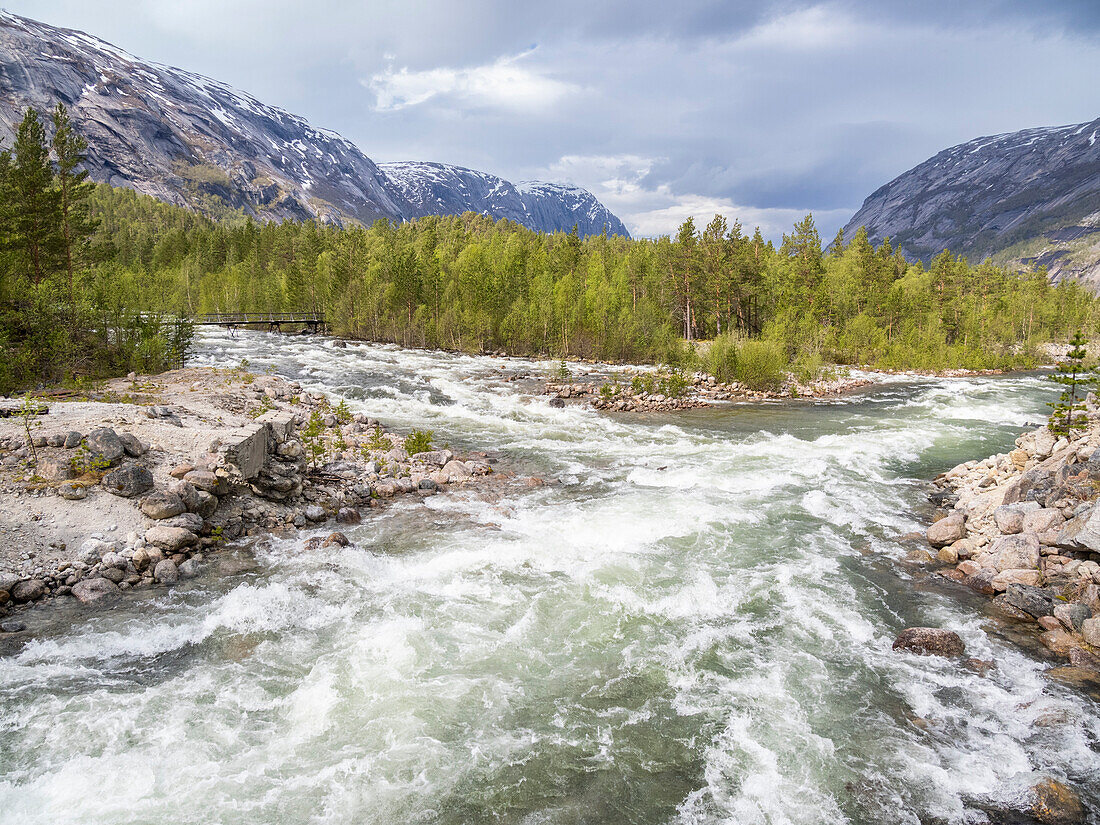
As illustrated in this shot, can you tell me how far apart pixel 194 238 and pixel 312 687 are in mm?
111738

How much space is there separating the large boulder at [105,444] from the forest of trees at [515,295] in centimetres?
1067

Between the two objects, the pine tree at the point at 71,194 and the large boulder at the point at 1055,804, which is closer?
Result: the large boulder at the point at 1055,804

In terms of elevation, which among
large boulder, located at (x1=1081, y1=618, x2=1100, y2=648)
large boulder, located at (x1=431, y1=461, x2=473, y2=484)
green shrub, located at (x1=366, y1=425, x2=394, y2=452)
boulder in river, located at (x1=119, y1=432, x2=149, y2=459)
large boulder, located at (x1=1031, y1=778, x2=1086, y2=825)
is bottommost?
large boulder, located at (x1=1031, y1=778, x2=1086, y2=825)

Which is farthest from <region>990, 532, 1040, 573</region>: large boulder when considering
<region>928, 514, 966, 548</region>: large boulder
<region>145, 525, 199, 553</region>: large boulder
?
<region>145, 525, 199, 553</region>: large boulder

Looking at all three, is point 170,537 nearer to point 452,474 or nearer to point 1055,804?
point 452,474

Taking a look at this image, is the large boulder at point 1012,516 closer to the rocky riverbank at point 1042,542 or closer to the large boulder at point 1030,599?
the rocky riverbank at point 1042,542

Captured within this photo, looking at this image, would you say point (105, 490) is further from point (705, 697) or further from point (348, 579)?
point (705, 697)

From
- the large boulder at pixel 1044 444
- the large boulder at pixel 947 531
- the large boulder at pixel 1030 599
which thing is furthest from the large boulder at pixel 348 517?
the large boulder at pixel 1044 444

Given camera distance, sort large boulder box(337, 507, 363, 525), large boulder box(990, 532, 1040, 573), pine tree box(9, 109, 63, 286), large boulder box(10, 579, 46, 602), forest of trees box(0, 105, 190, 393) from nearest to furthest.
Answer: large boulder box(10, 579, 46, 602), large boulder box(990, 532, 1040, 573), large boulder box(337, 507, 363, 525), forest of trees box(0, 105, 190, 393), pine tree box(9, 109, 63, 286)

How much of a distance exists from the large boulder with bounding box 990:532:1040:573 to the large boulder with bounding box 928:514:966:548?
101 cm

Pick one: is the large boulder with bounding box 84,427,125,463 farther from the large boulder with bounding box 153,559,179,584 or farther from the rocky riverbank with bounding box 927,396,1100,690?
the rocky riverbank with bounding box 927,396,1100,690

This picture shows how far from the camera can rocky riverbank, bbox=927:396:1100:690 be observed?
776cm

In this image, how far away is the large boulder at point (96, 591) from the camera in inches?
320

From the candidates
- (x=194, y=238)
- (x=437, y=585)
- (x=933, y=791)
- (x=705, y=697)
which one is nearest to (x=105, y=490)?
(x=437, y=585)
